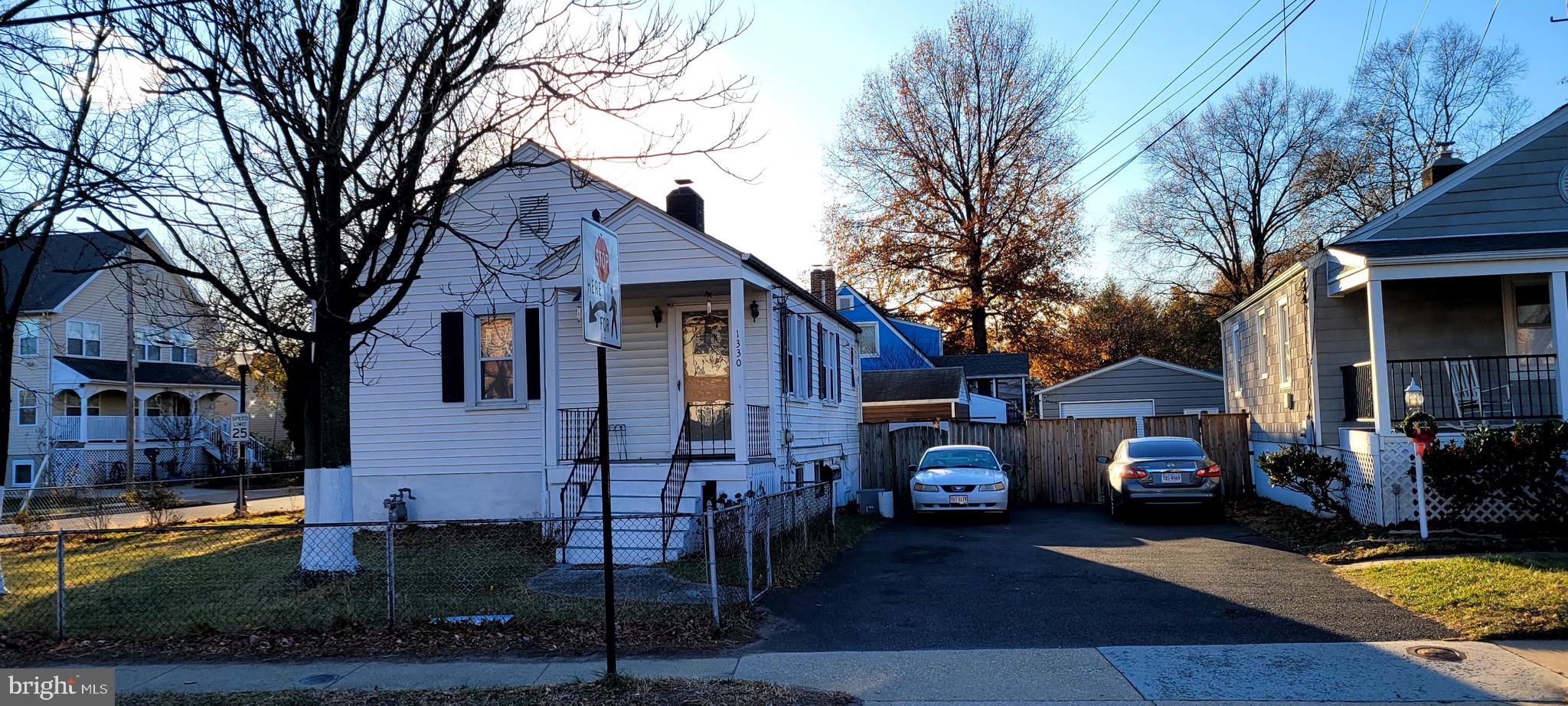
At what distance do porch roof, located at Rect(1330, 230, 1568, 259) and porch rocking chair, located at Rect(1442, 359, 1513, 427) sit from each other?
63.3 inches

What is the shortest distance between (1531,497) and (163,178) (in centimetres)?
1559

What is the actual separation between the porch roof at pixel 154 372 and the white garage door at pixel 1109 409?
3110cm

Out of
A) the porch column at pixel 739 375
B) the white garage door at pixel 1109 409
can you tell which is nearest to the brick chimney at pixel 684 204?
the porch column at pixel 739 375

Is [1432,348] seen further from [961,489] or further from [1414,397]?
[961,489]

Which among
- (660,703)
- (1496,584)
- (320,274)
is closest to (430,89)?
(320,274)

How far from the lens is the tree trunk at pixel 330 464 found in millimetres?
10742

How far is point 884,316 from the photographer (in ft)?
131

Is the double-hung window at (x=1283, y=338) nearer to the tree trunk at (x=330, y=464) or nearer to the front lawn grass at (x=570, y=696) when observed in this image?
the front lawn grass at (x=570, y=696)

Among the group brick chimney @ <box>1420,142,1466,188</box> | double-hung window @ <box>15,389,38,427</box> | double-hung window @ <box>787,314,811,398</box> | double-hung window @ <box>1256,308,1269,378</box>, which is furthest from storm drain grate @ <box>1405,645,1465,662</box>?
double-hung window @ <box>15,389,38,427</box>

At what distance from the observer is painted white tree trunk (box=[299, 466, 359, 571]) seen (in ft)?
35.2

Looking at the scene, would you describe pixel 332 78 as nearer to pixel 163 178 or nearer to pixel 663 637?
pixel 163 178

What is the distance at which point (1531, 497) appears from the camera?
39.2ft

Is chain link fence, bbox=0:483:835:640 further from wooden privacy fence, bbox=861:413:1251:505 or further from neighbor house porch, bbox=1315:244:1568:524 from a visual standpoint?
wooden privacy fence, bbox=861:413:1251:505

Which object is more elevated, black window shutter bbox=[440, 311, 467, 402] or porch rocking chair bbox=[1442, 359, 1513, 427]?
black window shutter bbox=[440, 311, 467, 402]
